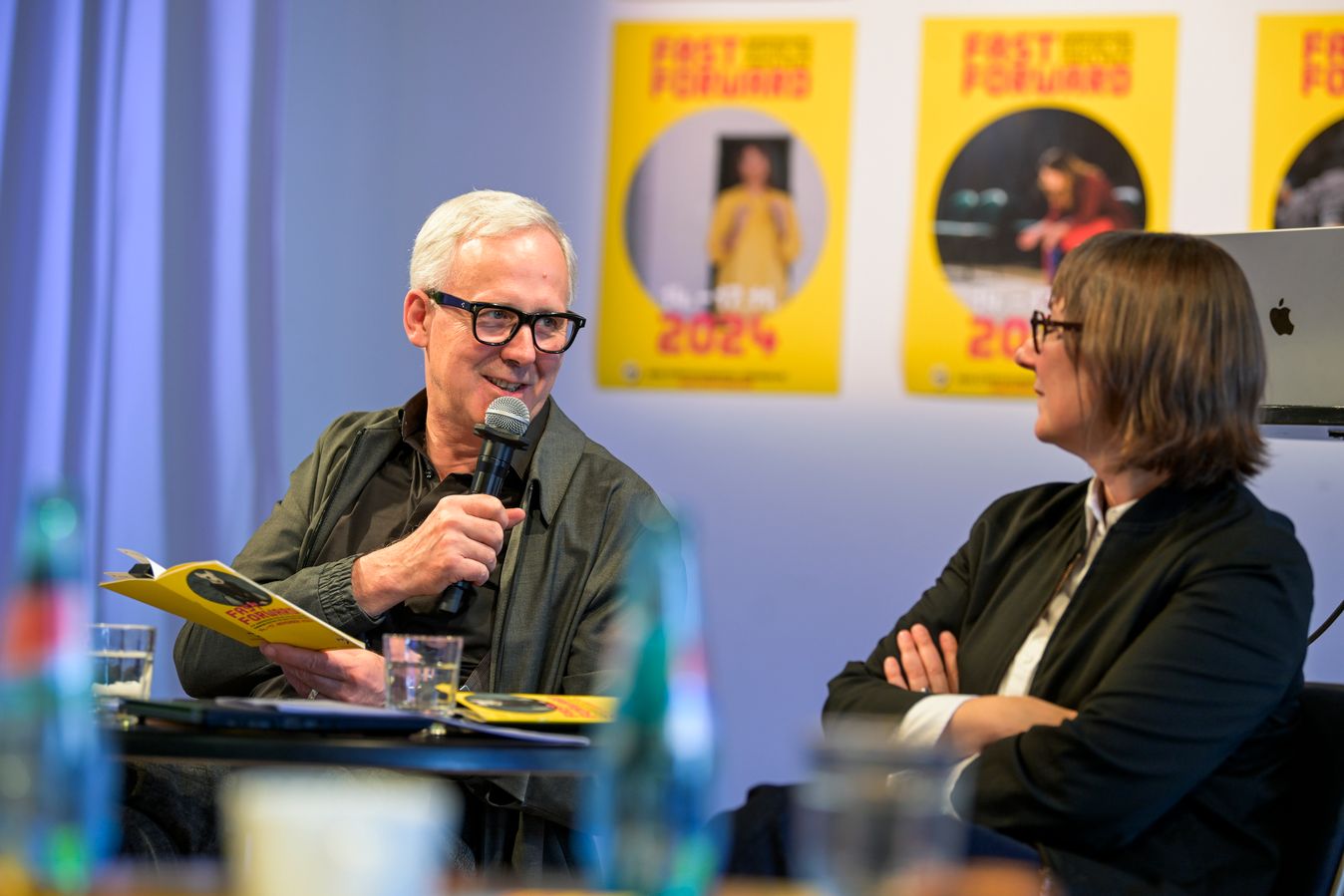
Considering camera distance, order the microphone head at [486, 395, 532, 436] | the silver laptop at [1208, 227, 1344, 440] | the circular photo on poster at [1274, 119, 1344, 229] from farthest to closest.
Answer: the circular photo on poster at [1274, 119, 1344, 229] → the silver laptop at [1208, 227, 1344, 440] → the microphone head at [486, 395, 532, 436]

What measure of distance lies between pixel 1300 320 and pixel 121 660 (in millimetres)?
1991

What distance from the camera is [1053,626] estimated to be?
2.21m

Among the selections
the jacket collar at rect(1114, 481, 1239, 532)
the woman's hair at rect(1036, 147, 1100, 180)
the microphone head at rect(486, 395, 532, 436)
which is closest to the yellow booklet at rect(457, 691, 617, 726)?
the microphone head at rect(486, 395, 532, 436)

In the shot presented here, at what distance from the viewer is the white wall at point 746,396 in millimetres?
3746

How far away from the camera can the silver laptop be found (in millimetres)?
2656

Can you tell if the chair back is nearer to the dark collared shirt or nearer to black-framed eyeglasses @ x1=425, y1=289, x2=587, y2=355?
the dark collared shirt

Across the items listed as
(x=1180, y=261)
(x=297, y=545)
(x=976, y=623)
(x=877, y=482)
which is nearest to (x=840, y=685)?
(x=976, y=623)

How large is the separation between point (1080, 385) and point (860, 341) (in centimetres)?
169

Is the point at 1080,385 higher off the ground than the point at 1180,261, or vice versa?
the point at 1180,261

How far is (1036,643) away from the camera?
88.0 inches

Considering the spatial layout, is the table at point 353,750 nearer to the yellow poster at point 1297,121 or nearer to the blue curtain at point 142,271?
the blue curtain at point 142,271

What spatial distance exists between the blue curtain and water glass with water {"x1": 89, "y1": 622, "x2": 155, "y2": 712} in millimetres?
1140

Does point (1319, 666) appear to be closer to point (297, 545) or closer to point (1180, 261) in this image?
point (1180, 261)

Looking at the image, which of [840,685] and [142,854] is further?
[840,685]
